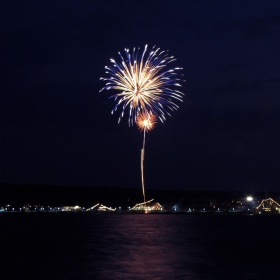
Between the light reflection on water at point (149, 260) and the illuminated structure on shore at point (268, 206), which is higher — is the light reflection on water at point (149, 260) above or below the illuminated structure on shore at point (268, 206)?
below

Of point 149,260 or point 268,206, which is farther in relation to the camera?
point 268,206

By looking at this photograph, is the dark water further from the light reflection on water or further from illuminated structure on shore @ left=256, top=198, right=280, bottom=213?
illuminated structure on shore @ left=256, top=198, right=280, bottom=213

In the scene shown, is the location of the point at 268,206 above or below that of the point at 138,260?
above

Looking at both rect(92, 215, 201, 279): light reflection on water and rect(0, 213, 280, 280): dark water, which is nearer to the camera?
rect(92, 215, 201, 279): light reflection on water

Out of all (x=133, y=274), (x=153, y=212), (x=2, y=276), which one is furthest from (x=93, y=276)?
(x=153, y=212)

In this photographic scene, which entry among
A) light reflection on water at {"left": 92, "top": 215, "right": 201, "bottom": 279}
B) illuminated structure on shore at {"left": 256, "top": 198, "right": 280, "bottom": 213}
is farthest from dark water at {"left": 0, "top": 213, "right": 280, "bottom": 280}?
illuminated structure on shore at {"left": 256, "top": 198, "right": 280, "bottom": 213}

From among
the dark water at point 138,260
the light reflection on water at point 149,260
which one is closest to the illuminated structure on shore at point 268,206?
the dark water at point 138,260

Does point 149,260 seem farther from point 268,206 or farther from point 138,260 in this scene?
point 268,206

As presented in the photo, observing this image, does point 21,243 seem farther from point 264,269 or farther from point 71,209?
point 71,209

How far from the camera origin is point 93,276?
26.5m

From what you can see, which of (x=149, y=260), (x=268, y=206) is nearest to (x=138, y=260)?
(x=149, y=260)

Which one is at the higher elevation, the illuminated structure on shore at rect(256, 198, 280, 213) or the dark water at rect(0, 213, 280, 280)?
the illuminated structure on shore at rect(256, 198, 280, 213)

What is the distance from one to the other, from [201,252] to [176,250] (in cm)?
173

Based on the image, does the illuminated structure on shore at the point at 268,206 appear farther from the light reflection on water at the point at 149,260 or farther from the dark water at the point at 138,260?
the light reflection on water at the point at 149,260
